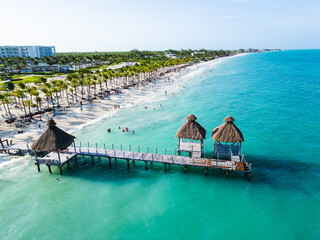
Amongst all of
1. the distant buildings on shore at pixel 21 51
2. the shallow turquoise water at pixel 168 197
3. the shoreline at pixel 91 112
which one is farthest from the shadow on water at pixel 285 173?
the distant buildings on shore at pixel 21 51

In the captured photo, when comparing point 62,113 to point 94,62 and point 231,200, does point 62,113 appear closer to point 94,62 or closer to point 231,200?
point 231,200

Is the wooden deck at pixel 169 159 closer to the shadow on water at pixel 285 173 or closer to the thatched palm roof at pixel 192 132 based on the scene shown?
the thatched palm roof at pixel 192 132

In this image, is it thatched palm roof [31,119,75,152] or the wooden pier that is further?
thatched palm roof [31,119,75,152]

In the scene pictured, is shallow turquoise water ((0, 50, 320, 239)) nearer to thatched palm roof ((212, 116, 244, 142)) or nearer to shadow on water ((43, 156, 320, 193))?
shadow on water ((43, 156, 320, 193))

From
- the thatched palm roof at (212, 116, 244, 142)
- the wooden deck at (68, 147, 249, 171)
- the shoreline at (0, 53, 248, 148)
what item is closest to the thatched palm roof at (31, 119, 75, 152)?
the wooden deck at (68, 147, 249, 171)

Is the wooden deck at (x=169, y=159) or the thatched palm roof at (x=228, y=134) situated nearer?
the wooden deck at (x=169, y=159)

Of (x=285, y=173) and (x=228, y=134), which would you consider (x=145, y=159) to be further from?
(x=285, y=173)

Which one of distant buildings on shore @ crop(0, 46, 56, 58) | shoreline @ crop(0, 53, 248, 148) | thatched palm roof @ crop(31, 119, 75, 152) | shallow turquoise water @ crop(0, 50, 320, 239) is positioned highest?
distant buildings on shore @ crop(0, 46, 56, 58)

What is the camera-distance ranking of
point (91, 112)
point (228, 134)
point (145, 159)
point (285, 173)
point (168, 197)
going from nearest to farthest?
point (168, 197) < point (228, 134) < point (285, 173) < point (145, 159) < point (91, 112)

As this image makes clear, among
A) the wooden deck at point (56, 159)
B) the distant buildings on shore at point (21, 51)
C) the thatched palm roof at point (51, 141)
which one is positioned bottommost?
the wooden deck at point (56, 159)

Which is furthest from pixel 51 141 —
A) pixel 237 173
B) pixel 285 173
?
pixel 285 173

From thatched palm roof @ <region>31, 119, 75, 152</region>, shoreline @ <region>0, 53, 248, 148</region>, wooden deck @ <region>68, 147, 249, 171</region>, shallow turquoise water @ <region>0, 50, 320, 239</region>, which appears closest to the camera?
shallow turquoise water @ <region>0, 50, 320, 239</region>

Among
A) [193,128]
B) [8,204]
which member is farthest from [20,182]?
[193,128]
